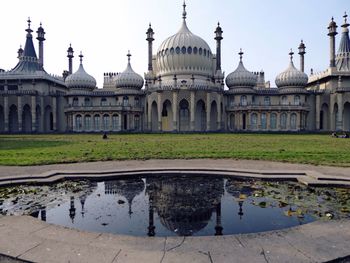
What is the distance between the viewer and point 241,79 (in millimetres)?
58969

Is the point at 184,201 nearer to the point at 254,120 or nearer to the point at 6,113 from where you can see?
the point at 254,120

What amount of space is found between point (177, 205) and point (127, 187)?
260 centimetres

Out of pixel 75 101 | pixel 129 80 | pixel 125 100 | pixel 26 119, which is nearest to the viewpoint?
pixel 125 100

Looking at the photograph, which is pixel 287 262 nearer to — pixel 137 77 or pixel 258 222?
pixel 258 222

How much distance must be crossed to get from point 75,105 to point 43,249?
193 ft

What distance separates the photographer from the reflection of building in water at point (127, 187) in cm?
844

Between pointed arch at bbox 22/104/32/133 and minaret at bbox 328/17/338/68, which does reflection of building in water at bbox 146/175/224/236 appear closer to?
minaret at bbox 328/17/338/68

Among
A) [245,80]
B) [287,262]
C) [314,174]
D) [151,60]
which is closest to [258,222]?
[287,262]

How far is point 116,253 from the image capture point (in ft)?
14.3

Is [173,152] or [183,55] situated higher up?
[183,55]

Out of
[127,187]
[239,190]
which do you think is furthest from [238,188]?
[127,187]

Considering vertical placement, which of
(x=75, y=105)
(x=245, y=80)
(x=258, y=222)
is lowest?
(x=258, y=222)

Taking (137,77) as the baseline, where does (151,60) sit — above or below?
above

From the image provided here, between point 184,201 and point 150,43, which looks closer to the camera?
point 184,201
